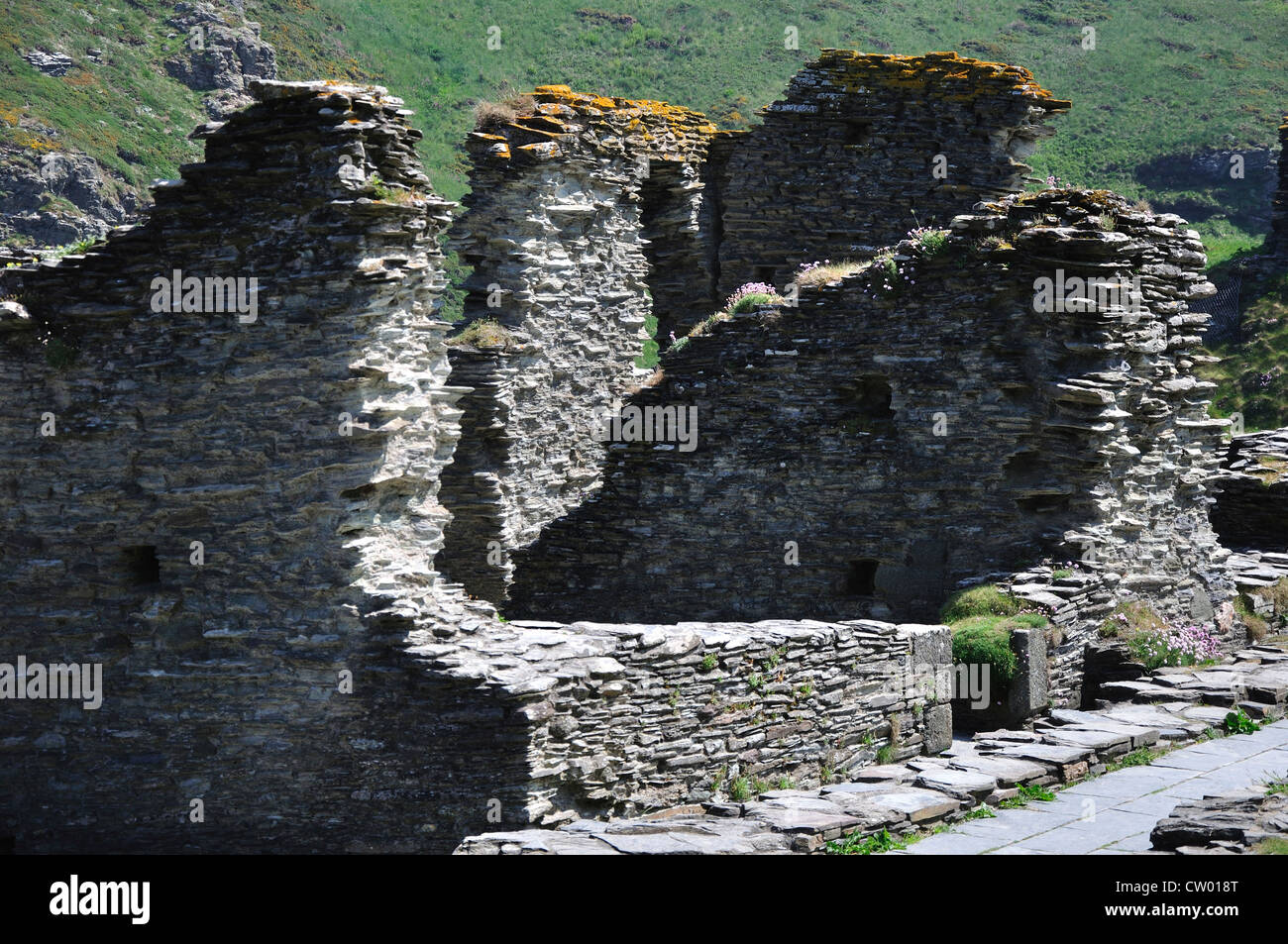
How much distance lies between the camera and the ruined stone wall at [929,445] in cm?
1619

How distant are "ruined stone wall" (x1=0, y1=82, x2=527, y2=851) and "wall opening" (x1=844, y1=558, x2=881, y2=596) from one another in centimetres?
643

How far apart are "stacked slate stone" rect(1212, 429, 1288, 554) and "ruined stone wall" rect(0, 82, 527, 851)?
14056 mm

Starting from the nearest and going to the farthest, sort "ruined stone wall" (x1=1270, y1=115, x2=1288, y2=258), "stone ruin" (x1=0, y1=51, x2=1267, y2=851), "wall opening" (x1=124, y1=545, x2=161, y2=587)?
"stone ruin" (x1=0, y1=51, x2=1267, y2=851) < "wall opening" (x1=124, y1=545, x2=161, y2=587) < "ruined stone wall" (x1=1270, y1=115, x2=1288, y2=258)

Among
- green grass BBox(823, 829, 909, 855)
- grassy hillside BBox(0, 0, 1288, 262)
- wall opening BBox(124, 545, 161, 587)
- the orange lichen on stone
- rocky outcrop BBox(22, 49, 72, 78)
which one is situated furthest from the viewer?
grassy hillside BBox(0, 0, 1288, 262)

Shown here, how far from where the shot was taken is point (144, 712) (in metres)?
11.9

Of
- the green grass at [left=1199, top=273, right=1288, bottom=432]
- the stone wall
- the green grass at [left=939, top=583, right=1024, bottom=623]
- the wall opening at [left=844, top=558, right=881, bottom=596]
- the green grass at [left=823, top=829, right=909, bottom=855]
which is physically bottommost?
the green grass at [left=823, top=829, right=909, bottom=855]

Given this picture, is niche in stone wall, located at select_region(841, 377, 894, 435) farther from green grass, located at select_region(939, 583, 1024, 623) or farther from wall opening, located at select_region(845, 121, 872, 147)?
wall opening, located at select_region(845, 121, 872, 147)

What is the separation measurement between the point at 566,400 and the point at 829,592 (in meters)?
4.44

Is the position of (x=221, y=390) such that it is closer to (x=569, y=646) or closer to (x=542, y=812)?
(x=569, y=646)

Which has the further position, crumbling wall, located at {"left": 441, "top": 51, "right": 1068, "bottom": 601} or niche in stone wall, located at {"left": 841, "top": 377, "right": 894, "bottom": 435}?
crumbling wall, located at {"left": 441, "top": 51, "right": 1068, "bottom": 601}

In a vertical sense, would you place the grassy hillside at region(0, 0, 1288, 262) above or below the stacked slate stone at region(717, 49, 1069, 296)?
above

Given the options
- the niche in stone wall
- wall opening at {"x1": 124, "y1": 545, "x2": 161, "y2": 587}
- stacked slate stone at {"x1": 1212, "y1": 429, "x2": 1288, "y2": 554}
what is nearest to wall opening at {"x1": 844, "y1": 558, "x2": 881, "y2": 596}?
the niche in stone wall

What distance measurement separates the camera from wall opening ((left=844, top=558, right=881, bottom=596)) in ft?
56.1

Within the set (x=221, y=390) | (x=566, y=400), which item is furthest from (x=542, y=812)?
(x=566, y=400)
